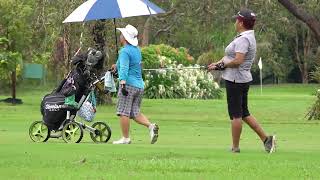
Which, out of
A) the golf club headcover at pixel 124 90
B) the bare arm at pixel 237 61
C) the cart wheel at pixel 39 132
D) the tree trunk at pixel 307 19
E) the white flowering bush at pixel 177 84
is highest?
the tree trunk at pixel 307 19

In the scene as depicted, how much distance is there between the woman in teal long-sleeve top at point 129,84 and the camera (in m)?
14.0

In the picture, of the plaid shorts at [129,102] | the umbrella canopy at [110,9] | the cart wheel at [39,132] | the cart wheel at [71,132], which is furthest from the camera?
the umbrella canopy at [110,9]

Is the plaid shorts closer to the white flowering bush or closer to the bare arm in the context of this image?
the bare arm

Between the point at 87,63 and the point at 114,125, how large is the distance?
22.5 ft

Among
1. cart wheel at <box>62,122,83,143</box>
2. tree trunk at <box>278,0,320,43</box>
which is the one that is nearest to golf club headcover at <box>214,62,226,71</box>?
cart wheel at <box>62,122,83,143</box>

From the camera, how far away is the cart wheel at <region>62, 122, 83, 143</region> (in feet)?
47.1

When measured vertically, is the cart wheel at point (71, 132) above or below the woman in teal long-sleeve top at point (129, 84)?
below

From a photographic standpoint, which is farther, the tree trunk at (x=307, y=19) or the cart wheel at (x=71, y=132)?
the tree trunk at (x=307, y=19)

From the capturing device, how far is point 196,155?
1138cm

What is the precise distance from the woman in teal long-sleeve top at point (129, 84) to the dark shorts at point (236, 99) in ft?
6.76

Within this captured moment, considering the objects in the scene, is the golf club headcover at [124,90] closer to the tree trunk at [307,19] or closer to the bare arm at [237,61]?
the bare arm at [237,61]

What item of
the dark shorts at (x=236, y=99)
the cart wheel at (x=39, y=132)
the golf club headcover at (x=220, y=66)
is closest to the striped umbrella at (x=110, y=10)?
the cart wheel at (x=39, y=132)

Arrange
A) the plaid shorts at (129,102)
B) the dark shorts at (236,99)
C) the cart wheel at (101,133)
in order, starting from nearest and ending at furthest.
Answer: the dark shorts at (236,99), the plaid shorts at (129,102), the cart wheel at (101,133)

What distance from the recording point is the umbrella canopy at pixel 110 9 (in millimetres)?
17531
